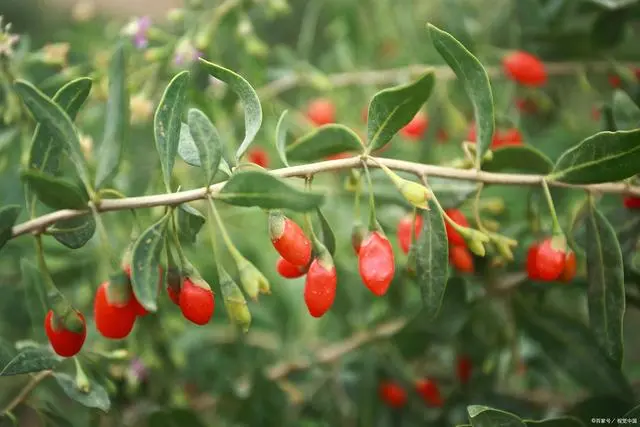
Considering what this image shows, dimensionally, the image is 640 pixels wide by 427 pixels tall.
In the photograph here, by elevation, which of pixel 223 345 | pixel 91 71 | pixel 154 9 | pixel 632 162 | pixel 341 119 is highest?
pixel 154 9

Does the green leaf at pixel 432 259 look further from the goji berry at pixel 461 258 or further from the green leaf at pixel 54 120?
the green leaf at pixel 54 120

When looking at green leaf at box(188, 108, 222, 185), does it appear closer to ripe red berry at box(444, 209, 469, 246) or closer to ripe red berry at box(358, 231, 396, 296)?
ripe red berry at box(358, 231, 396, 296)

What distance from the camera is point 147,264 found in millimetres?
785

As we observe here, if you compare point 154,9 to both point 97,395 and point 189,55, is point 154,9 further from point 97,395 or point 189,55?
point 97,395

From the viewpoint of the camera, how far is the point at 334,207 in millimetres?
1657

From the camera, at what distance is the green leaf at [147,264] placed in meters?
0.76

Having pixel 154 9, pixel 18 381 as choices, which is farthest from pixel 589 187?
pixel 154 9

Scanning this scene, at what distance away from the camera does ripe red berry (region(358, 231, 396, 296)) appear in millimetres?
837

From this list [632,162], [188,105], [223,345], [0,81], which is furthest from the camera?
[223,345]

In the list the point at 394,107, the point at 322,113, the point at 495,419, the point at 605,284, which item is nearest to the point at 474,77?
the point at 394,107

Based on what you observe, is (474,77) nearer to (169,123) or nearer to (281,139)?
(281,139)

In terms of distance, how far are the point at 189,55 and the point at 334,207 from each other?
53cm

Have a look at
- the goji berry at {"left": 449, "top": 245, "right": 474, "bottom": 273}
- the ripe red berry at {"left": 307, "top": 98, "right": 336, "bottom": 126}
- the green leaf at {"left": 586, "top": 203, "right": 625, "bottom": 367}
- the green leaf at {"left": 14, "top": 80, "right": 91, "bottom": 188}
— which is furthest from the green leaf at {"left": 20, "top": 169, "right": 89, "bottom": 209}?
the ripe red berry at {"left": 307, "top": 98, "right": 336, "bottom": 126}

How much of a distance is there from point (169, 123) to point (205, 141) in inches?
2.4
